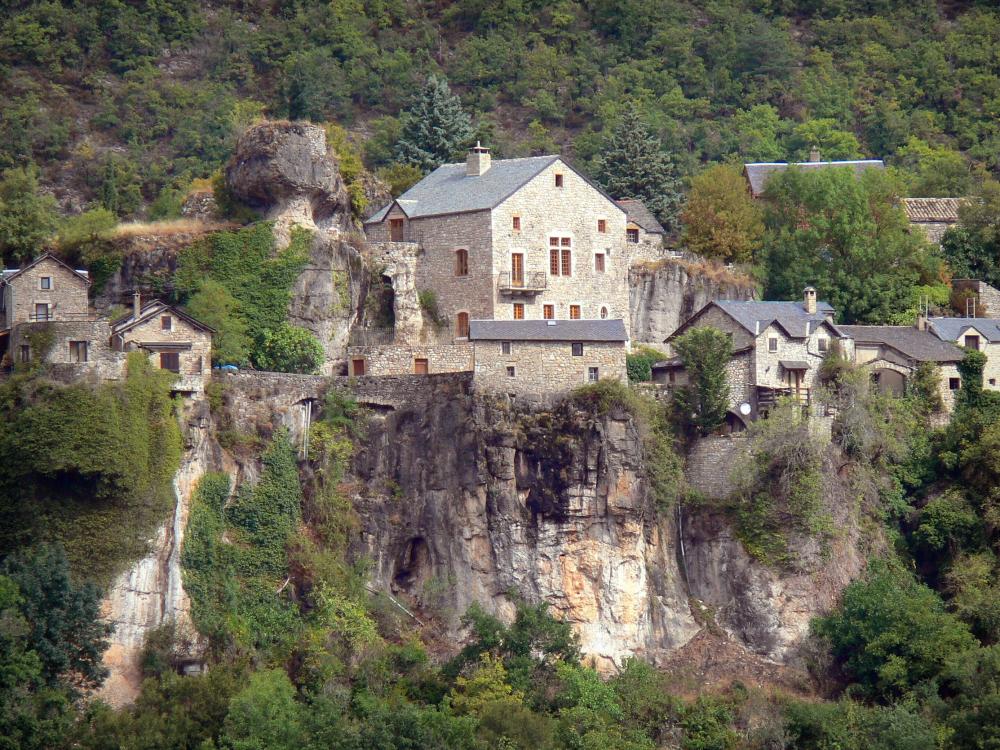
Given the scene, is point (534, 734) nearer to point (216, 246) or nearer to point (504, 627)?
point (504, 627)

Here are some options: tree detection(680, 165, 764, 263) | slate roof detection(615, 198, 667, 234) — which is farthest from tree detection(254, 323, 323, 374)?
tree detection(680, 165, 764, 263)

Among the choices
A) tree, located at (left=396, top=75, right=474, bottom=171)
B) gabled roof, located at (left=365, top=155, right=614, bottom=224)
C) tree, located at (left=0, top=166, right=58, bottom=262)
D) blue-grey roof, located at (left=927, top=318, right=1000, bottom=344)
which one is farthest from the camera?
tree, located at (left=396, top=75, right=474, bottom=171)

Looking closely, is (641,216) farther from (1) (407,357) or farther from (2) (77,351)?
(2) (77,351)

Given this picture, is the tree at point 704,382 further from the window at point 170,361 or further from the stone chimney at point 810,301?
the window at point 170,361

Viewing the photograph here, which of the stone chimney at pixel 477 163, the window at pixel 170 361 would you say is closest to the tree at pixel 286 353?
the window at pixel 170 361

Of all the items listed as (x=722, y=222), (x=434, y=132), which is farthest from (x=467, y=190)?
(x=434, y=132)

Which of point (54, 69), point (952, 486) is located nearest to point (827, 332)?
point (952, 486)

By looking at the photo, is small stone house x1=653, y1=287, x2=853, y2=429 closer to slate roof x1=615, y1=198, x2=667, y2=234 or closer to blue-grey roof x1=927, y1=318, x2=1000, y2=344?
blue-grey roof x1=927, y1=318, x2=1000, y2=344
